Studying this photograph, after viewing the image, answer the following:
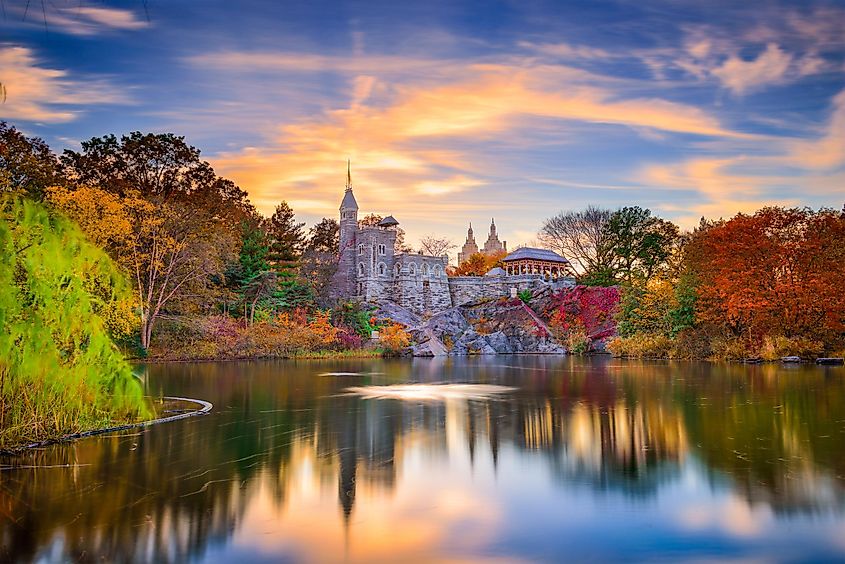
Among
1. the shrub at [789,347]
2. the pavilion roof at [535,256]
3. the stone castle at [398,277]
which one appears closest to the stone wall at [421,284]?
the stone castle at [398,277]

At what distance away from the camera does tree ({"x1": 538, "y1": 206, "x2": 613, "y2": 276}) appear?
5275 cm

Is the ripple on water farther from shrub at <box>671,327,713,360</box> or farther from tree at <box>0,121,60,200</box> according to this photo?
shrub at <box>671,327,713,360</box>

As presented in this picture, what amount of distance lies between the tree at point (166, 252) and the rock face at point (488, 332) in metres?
14.5

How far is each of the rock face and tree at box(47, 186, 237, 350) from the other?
14481 mm

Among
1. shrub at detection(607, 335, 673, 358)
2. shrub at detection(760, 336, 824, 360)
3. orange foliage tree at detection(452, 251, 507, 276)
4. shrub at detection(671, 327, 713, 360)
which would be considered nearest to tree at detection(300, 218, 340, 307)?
orange foliage tree at detection(452, 251, 507, 276)

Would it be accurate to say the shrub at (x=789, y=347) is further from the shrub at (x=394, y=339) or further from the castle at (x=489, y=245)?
the castle at (x=489, y=245)

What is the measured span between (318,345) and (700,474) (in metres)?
30.7

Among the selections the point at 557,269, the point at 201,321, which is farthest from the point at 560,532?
the point at 557,269

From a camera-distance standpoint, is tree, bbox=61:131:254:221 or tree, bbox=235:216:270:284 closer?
tree, bbox=61:131:254:221

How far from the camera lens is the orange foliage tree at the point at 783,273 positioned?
Result: 2628cm

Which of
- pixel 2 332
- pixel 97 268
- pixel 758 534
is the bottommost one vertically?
pixel 758 534

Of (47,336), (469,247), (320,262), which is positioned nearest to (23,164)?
(47,336)

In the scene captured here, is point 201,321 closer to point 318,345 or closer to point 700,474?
point 318,345

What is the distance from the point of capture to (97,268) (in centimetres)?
1045
